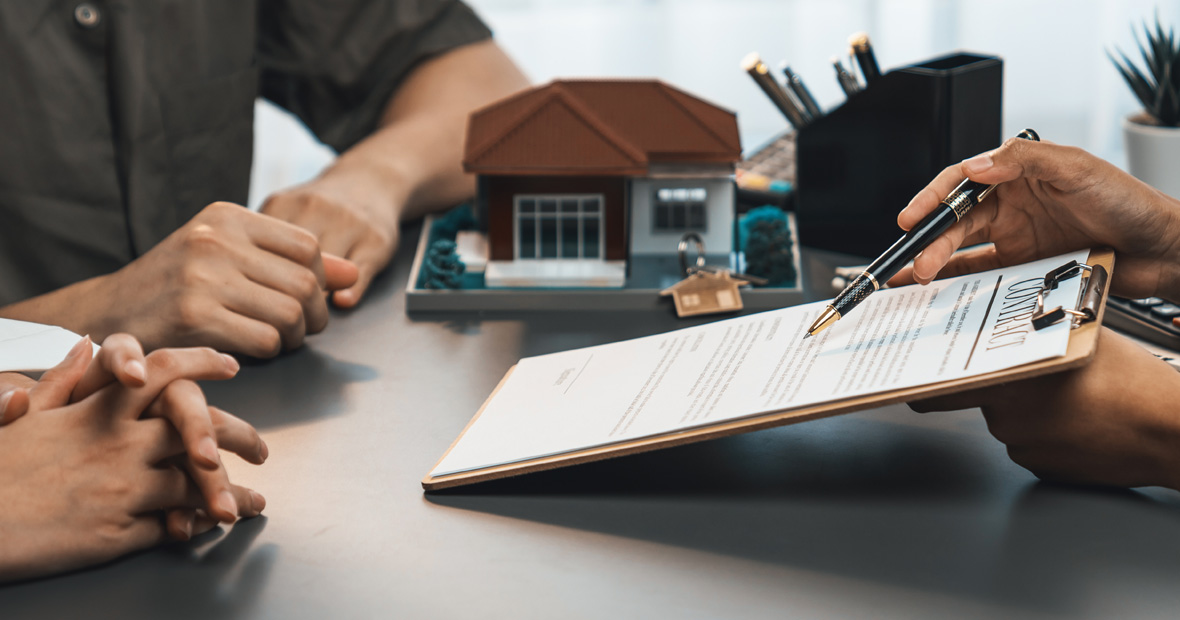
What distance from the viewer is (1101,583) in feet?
1.45

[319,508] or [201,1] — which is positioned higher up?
[201,1]

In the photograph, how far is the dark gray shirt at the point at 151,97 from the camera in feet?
3.27

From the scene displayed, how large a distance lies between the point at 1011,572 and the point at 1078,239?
314mm

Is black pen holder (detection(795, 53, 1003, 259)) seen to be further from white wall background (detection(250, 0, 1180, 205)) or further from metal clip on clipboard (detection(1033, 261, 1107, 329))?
white wall background (detection(250, 0, 1180, 205))

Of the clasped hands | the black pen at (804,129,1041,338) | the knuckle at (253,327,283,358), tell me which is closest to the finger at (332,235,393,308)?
the knuckle at (253,327,283,358)

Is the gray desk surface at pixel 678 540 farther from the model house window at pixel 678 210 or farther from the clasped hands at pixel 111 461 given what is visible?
the model house window at pixel 678 210

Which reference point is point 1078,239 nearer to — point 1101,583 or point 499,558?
point 1101,583

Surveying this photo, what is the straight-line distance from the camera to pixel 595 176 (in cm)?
87

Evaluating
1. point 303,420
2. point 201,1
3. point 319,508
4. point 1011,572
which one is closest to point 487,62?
point 201,1

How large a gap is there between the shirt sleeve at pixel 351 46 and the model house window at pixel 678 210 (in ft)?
1.57

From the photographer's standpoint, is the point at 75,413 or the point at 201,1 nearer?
the point at 75,413

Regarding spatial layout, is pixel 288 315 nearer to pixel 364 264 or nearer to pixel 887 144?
pixel 364 264

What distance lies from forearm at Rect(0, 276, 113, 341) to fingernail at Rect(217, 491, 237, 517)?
1.08ft

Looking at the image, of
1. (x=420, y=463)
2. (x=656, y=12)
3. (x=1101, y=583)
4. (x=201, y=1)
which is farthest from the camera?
(x=656, y=12)
